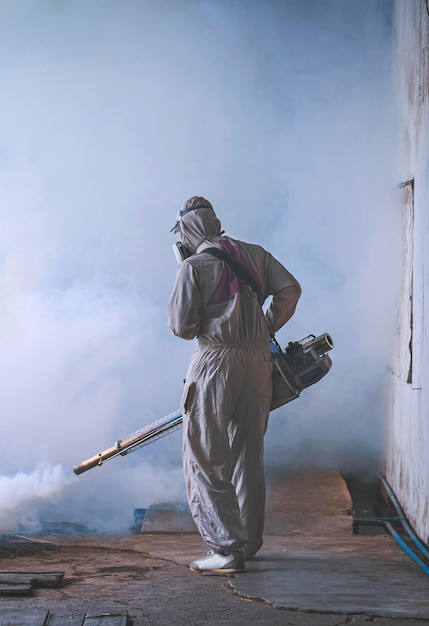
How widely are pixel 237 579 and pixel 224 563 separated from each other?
0.40 ft

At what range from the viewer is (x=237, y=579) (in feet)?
12.2

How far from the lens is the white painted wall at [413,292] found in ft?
15.9

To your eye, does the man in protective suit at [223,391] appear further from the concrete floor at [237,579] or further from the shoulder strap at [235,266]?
the concrete floor at [237,579]

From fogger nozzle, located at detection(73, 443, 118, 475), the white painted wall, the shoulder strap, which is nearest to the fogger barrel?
fogger nozzle, located at detection(73, 443, 118, 475)

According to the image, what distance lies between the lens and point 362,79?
25.1 feet

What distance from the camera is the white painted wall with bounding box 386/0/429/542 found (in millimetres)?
4832

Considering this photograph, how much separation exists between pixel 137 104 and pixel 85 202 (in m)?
0.87

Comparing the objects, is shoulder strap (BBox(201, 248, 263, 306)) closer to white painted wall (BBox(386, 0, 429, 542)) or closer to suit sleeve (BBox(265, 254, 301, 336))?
suit sleeve (BBox(265, 254, 301, 336))

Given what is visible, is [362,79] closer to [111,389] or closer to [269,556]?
[111,389]

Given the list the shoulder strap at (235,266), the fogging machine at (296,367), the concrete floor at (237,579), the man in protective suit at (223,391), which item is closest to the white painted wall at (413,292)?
the concrete floor at (237,579)

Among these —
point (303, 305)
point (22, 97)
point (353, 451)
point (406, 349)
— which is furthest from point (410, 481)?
point (22, 97)

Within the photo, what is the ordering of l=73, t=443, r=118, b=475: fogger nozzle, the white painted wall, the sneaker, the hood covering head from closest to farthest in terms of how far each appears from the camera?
the sneaker
the hood covering head
l=73, t=443, r=118, b=475: fogger nozzle
the white painted wall

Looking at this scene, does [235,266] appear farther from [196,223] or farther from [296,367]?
[296,367]

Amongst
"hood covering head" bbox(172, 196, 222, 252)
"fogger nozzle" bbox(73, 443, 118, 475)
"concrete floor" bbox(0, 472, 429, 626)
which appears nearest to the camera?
"concrete floor" bbox(0, 472, 429, 626)
